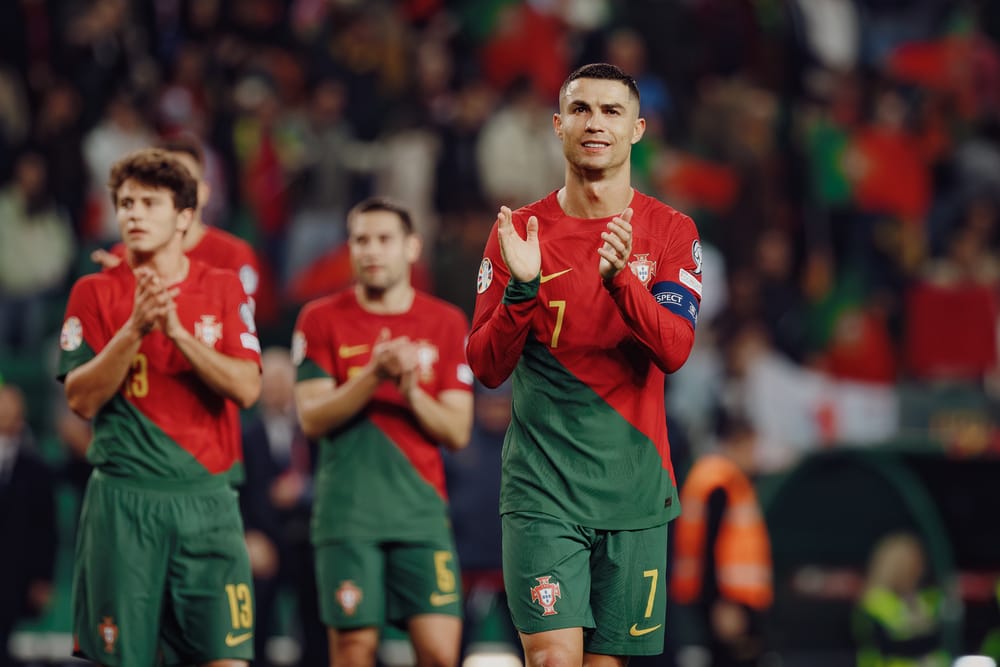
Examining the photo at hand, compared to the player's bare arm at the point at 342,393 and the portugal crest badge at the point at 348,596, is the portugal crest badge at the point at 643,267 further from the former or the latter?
the portugal crest badge at the point at 348,596

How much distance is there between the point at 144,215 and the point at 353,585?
205cm

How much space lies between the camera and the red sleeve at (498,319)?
17.3 feet

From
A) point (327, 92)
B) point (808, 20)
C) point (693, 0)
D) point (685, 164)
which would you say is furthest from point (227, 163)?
point (808, 20)

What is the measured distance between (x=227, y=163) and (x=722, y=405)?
481 cm

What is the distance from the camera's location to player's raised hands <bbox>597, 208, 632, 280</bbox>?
5.04 meters

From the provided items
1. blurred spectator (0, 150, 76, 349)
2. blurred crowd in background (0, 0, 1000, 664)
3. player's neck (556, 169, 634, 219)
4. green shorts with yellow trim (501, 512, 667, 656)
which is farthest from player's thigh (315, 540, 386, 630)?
blurred spectator (0, 150, 76, 349)

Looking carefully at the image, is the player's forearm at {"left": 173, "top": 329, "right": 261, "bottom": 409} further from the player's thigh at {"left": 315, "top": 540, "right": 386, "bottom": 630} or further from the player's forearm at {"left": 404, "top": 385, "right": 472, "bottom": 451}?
the player's thigh at {"left": 315, "top": 540, "right": 386, "bottom": 630}

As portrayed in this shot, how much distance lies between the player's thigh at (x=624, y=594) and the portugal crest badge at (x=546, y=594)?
0.22 meters

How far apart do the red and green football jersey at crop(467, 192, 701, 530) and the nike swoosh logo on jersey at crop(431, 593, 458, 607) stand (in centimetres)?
172

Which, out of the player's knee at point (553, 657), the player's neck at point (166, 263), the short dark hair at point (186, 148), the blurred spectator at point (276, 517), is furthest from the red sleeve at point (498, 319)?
the blurred spectator at point (276, 517)

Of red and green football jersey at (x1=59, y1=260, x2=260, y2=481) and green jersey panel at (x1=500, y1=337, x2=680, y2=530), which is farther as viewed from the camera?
red and green football jersey at (x1=59, y1=260, x2=260, y2=481)

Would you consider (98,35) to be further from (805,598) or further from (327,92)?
(805,598)

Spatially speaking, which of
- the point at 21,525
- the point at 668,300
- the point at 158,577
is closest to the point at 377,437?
the point at 158,577

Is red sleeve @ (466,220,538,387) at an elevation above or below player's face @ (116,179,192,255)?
below
